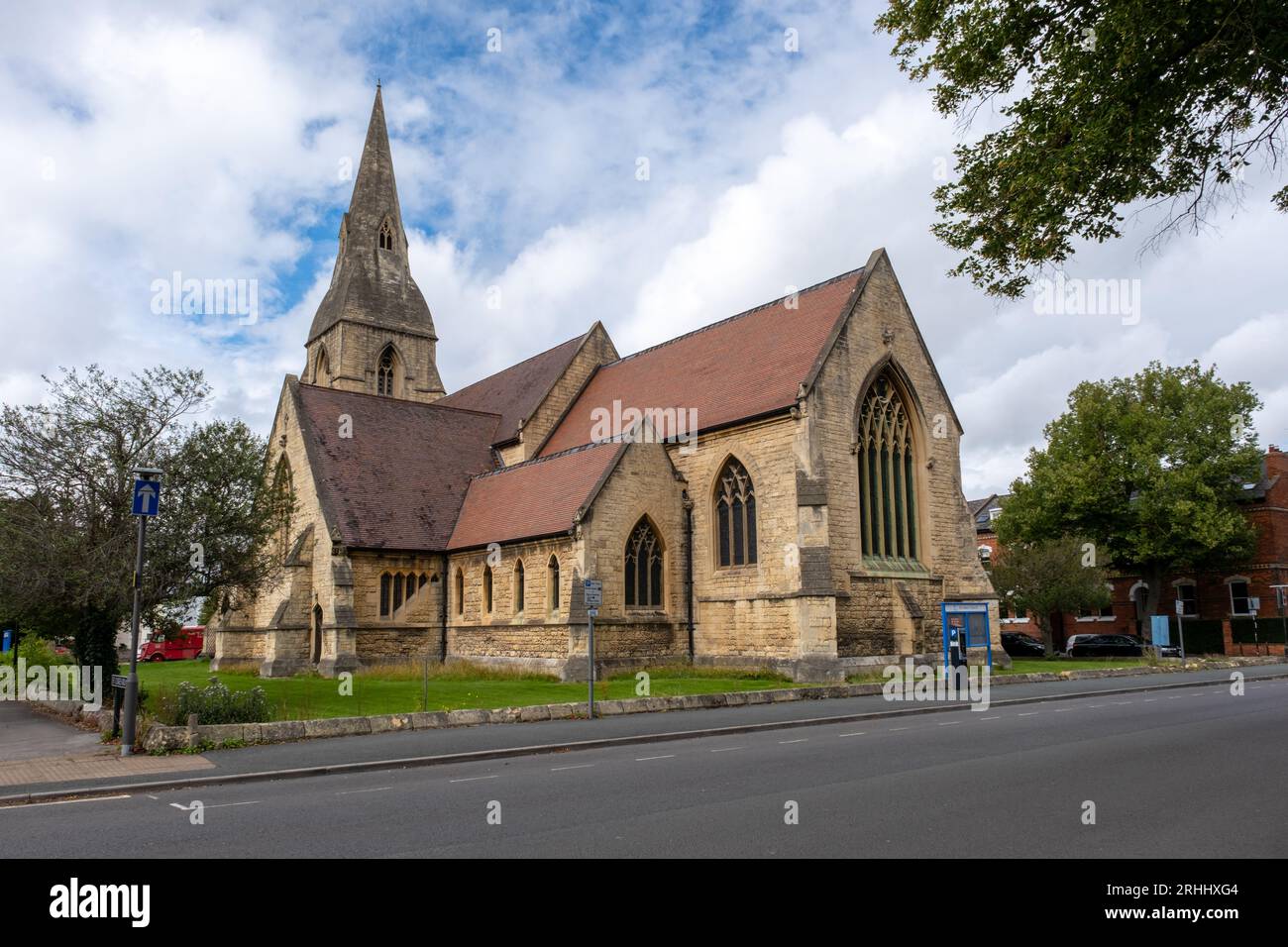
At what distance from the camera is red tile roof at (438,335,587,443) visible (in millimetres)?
35741

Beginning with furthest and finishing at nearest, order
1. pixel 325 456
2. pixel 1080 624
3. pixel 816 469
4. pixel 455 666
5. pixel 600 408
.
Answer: pixel 1080 624 → pixel 600 408 → pixel 325 456 → pixel 455 666 → pixel 816 469

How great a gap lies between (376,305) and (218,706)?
3703 centimetres

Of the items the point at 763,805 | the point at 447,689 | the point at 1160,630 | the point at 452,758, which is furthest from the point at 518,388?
the point at 763,805

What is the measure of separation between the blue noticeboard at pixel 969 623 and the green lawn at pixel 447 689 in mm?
6133

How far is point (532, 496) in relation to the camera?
2827cm

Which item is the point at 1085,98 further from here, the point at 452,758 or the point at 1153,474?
the point at 1153,474

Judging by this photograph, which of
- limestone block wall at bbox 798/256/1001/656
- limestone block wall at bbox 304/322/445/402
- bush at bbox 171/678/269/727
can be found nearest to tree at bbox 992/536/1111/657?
limestone block wall at bbox 798/256/1001/656

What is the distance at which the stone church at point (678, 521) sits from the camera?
24797 mm

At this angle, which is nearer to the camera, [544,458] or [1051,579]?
[544,458]
